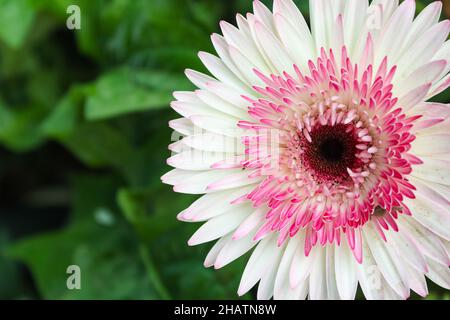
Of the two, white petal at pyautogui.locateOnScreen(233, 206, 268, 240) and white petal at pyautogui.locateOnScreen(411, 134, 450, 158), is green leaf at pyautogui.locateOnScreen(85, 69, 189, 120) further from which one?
white petal at pyautogui.locateOnScreen(411, 134, 450, 158)

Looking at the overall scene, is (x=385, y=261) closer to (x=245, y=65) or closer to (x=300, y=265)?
(x=300, y=265)

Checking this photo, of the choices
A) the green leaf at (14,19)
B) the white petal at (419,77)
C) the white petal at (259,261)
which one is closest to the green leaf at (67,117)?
the green leaf at (14,19)

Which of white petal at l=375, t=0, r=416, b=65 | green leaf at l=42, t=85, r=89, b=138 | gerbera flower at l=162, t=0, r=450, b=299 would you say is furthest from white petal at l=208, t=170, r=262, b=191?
green leaf at l=42, t=85, r=89, b=138

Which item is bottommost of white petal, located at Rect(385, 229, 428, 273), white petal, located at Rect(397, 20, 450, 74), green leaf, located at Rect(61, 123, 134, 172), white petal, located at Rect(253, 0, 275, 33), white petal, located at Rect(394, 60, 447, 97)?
white petal, located at Rect(385, 229, 428, 273)

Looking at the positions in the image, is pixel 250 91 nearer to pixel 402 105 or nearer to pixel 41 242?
pixel 402 105

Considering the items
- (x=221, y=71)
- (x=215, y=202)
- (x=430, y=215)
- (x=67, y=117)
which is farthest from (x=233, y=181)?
(x=67, y=117)
